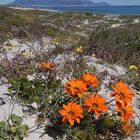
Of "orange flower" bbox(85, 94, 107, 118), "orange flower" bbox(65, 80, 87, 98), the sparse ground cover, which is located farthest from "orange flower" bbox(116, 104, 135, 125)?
"orange flower" bbox(65, 80, 87, 98)

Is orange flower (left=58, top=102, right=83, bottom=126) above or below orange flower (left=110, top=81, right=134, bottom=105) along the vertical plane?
below

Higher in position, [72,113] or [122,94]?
[122,94]

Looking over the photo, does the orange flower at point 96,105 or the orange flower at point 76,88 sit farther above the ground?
the orange flower at point 76,88

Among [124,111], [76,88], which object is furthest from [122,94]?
[76,88]

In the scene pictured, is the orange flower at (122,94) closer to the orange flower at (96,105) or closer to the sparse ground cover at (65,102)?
the sparse ground cover at (65,102)

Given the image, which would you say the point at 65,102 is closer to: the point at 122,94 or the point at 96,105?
the point at 96,105

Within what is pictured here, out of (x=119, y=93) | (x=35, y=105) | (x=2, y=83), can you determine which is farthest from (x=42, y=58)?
(x=119, y=93)

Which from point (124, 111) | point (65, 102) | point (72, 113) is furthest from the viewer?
point (65, 102)

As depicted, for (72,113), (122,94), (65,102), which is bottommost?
(65,102)

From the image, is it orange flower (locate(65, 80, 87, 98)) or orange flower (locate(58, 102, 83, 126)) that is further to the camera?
orange flower (locate(65, 80, 87, 98))

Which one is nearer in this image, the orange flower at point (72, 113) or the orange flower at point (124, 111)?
the orange flower at point (72, 113)

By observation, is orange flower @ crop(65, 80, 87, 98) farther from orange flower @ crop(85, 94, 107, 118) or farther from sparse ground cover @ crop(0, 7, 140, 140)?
orange flower @ crop(85, 94, 107, 118)

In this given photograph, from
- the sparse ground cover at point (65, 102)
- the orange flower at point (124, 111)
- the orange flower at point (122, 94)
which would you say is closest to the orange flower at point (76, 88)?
the sparse ground cover at point (65, 102)

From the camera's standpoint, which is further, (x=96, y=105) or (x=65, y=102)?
(x=65, y=102)
